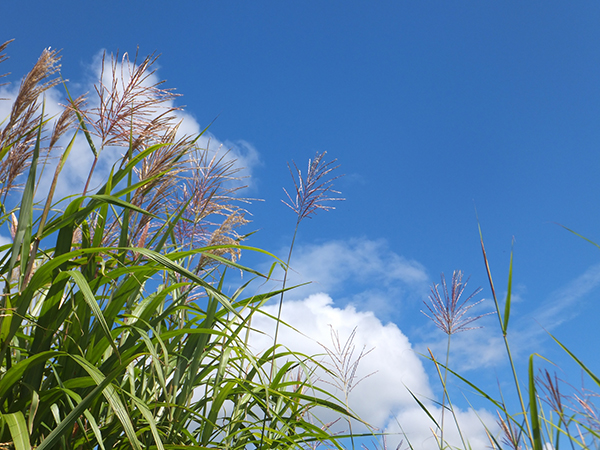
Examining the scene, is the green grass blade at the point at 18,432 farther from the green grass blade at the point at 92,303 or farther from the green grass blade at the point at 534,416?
the green grass blade at the point at 534,416

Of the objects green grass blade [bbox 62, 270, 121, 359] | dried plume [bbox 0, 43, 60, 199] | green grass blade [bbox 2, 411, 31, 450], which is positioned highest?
dried plume [bbox 0, 43, 60, 199]

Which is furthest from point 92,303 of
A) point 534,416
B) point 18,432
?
point 534,416

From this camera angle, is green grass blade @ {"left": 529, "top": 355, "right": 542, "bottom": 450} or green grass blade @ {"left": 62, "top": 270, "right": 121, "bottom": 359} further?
green grass blade @ {"left": 62, "top": 270, "right": 121, "bottom": 359}

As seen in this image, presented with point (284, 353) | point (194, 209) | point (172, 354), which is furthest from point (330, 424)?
point (194, 209)

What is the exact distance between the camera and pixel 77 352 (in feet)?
→ 4.71

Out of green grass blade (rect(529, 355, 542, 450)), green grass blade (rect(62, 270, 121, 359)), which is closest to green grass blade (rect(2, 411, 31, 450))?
Answer: green grass blade (rect(62, 270, 121, 359))

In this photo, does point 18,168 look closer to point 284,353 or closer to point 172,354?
point 172,354

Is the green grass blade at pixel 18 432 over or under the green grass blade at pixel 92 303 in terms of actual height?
under

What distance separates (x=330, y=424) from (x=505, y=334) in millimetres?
2045

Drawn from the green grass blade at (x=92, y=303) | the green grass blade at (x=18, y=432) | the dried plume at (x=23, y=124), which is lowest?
the green grass blade at (x=18, y=432)

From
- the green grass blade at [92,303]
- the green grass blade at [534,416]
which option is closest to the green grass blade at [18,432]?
the green grass blade at [92,303]

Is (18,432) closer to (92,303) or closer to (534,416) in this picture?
(92,303)

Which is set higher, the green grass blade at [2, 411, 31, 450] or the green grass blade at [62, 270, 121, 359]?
the green grass blade at [62, 270, 121, 359]

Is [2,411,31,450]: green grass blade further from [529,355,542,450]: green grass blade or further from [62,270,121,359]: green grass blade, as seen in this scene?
[529,355,542,450]: green grass blade
